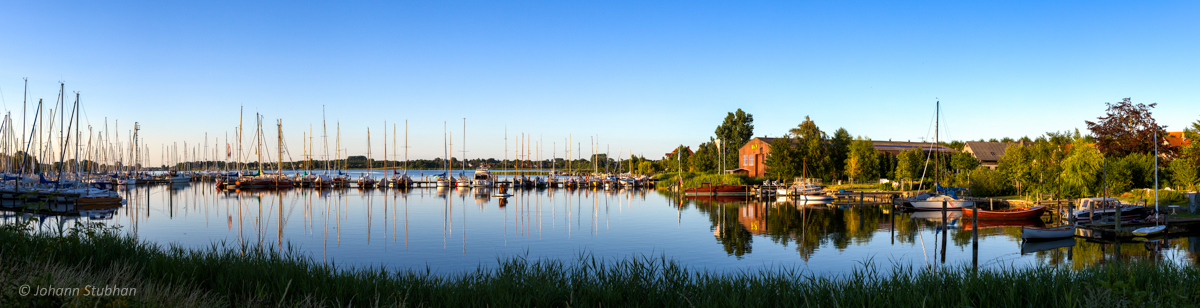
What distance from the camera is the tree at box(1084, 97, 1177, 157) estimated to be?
145ft

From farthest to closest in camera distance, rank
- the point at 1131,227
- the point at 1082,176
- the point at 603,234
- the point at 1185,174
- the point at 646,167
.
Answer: the point at 646,167
the point at 1082,176
the point at 1185,174
the point at 603,234
the point at 1131,227

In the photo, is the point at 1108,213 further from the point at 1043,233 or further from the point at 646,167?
the point at 646,167

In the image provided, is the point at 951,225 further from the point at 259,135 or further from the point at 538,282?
the point at 259,135

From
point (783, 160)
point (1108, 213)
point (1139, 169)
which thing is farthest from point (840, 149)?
point (1108, 213)

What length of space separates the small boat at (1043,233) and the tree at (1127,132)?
21.7m

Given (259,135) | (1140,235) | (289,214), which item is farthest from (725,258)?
(259,135)

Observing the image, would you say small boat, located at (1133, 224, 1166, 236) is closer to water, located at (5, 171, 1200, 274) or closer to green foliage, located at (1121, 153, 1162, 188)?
water, located at (5, 171, 1200, 274)

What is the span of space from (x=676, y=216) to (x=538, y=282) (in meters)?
33.4

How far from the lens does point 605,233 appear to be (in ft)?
112

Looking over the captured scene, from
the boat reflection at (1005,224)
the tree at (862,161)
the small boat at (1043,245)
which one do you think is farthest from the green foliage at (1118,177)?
the tree at (862,161)

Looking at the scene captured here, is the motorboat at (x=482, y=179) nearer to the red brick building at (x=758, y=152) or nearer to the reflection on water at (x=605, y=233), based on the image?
the reflection on water at (x=605, y=233)

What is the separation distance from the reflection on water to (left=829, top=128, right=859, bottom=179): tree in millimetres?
24683

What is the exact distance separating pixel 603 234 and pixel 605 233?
1.58ft

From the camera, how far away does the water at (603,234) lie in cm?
2430
